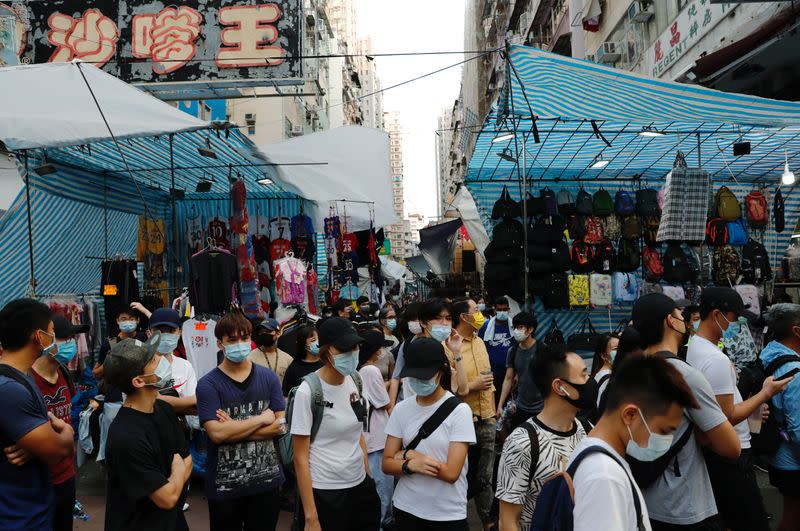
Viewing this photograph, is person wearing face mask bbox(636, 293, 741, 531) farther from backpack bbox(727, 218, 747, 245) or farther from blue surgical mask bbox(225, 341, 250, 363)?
backpack bbox(727, 218, 747, 245)

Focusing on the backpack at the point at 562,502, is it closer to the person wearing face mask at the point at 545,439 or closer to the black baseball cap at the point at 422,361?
the person wearing face mask at the point at 545,439

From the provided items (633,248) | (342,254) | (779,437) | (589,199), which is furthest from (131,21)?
(779,437)

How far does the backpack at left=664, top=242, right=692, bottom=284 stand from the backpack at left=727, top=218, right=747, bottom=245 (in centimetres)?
71

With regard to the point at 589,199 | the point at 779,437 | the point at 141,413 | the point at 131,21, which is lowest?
the point at 779,437

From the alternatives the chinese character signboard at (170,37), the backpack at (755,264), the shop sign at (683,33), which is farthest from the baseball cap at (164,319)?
the shop sign at (683,33)

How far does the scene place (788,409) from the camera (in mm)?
A: 4227

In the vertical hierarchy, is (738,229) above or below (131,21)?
below

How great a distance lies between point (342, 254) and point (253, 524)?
909cm

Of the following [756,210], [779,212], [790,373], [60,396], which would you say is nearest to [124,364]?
[60,396]

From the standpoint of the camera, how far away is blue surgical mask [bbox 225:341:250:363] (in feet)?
13.4

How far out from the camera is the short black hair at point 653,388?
2.17m

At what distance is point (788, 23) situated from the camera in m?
9.37

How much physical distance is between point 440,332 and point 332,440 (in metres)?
1.82

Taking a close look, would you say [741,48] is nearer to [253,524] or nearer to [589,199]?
[589,199]
